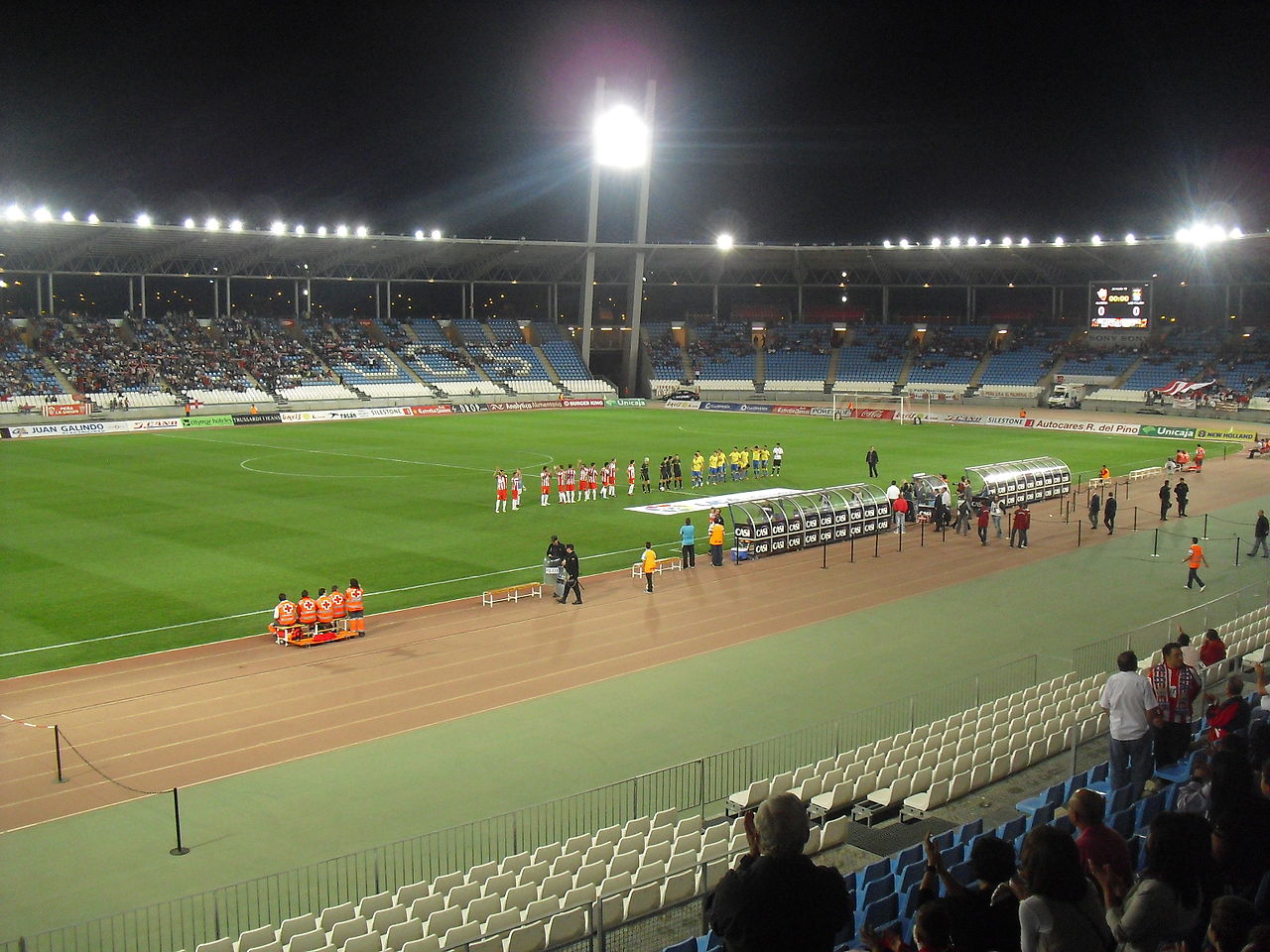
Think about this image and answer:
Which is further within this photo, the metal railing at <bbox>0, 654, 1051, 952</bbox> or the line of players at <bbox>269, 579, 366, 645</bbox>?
the line of players at <bbox>269, 579, 366, 645</bbox>

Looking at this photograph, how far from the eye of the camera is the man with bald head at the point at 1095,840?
589 centimetres

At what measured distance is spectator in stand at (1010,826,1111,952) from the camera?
497 cm

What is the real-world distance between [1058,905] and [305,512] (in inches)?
1273

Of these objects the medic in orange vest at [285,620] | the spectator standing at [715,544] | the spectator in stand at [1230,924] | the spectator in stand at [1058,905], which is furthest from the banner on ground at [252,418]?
the spectator in stand at [1230,924]

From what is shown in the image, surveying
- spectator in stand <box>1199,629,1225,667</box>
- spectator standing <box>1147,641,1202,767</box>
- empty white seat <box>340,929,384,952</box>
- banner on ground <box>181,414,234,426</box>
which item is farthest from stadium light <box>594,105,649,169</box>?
empty white seat <box>340,929,384,952</box>

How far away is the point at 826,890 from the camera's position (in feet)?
15.0

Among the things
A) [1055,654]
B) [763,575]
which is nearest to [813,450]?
[763,575]

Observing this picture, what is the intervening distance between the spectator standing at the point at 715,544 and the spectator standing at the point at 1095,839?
70.9ft

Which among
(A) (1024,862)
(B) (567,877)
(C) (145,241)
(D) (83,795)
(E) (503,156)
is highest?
(E) (503,156)

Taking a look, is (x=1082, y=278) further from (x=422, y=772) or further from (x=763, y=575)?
(x=422, y=772)

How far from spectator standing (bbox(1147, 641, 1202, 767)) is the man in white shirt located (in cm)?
28

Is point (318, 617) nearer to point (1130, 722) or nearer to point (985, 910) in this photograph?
point (1130, 722)

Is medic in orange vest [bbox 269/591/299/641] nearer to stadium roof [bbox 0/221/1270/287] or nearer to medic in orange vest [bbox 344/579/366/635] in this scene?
medic in orange vest [bbox 344/579/366/635]

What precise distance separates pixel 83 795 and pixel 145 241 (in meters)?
66.4
